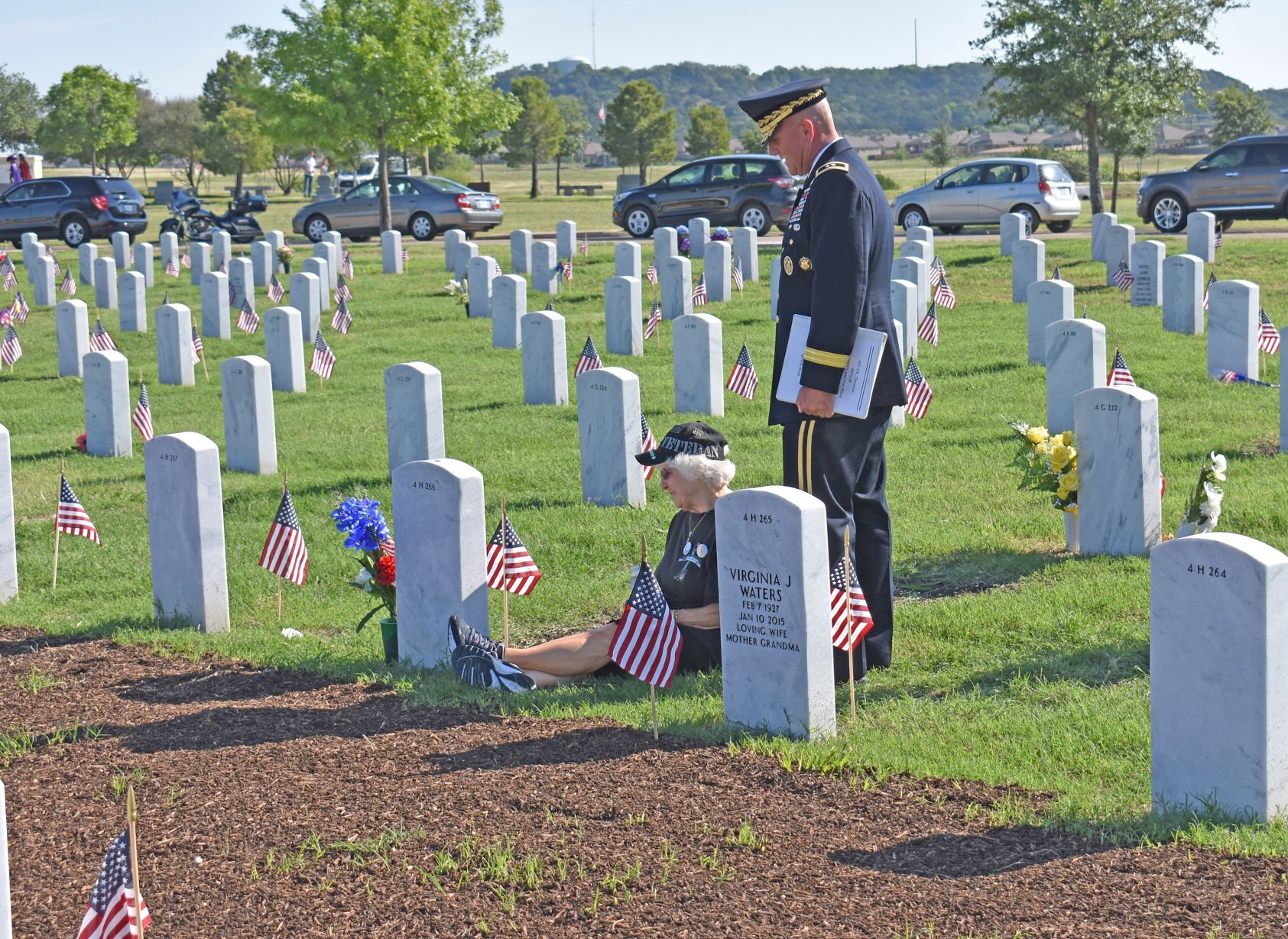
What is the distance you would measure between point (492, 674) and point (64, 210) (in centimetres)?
2957

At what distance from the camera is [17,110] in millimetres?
81000

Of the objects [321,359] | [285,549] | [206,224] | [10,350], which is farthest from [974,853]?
[206,224]

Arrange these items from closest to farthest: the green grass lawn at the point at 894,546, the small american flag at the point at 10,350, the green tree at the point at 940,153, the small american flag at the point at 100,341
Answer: the green grass lawn at the point at 894,546
the small american flag at the point at 100,341
the small american flag at the point at 10,350
the green tree at the point at 940,153

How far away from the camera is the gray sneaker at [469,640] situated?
6.38 metres

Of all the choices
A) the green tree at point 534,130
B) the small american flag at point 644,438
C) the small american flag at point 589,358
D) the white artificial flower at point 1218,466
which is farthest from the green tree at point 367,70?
the green tree at point 534,130

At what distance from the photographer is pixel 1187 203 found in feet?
83.6

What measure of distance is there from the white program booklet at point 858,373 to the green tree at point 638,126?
213 ft

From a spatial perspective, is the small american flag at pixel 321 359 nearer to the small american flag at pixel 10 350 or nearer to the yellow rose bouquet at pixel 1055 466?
the small american flag at pixel 10 350

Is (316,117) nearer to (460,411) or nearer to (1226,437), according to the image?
(460,411)

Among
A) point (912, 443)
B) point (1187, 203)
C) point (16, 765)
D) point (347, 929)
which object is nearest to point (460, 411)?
point (912, 443)

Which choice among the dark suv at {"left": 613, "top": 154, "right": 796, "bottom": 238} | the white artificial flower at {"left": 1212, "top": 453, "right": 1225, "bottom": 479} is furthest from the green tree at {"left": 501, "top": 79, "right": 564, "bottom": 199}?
the white artificial flower at {"left": 1212, "top": 453, "right": 1225, "bottom": 479}

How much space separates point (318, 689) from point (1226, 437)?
23.3 feet

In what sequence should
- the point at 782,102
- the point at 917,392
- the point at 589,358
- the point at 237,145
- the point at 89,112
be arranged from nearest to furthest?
the point at 782,102, the point at 917,392, the point at 589,358, the point at 89,112, the point at 237,145

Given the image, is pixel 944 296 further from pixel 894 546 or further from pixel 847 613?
pixel 847 613
